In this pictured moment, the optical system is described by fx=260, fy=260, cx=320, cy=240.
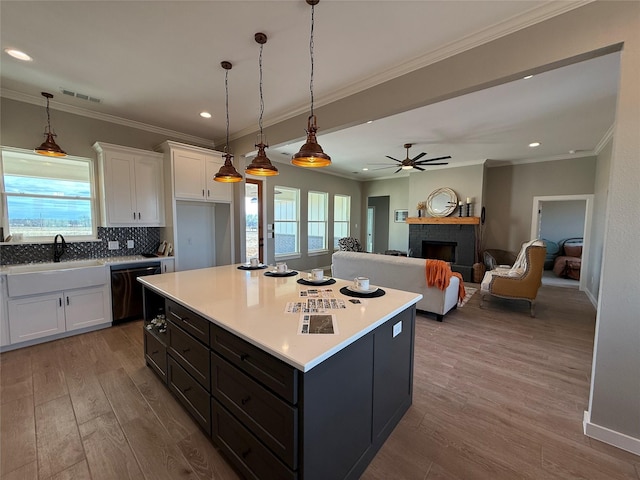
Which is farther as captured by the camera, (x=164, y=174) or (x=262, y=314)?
(x=164, y=174)

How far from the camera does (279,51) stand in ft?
7.39

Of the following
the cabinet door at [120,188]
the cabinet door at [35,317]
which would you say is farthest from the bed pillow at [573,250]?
the cabinet door at [35,317]

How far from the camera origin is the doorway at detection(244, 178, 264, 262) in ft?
18.1

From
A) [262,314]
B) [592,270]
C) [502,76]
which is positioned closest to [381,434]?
[262,314]

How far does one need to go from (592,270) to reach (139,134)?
322 inches

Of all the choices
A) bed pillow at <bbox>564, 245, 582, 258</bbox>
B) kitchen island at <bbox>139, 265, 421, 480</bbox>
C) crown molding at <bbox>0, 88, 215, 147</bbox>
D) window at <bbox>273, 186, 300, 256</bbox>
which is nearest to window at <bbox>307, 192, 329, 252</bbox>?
window at <bbox>273, 186, 300, 256</bbox>

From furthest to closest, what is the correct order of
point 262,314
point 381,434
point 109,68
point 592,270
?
point 592,270
point 109,68
point 381,434
point 262,314

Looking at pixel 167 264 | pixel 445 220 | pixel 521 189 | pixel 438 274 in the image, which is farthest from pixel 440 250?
pixel 167 264

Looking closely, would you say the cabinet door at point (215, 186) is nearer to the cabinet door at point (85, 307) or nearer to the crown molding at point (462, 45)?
the cabinet door at point (85, 307)

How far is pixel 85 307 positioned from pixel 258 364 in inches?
129

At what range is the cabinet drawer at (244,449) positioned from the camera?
3.93 ft

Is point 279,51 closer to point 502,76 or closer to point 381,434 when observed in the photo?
point 502,76

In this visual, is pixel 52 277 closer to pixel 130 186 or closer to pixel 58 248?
pixel 58 248

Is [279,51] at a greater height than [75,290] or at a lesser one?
greater
